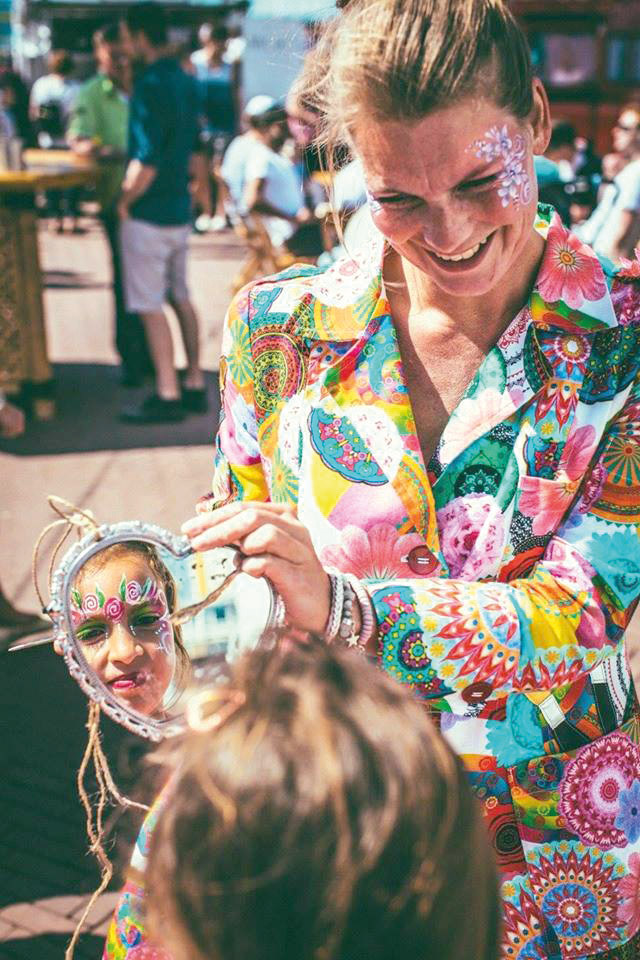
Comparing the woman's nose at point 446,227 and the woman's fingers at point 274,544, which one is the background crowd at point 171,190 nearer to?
the woman's nose at point 446,227

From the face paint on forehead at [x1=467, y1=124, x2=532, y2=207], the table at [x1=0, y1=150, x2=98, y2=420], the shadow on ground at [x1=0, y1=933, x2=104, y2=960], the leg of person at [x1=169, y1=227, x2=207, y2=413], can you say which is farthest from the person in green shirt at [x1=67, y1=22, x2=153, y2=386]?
the face paint on forehead at [x1=467, y1=124, x2=532, y2=207]

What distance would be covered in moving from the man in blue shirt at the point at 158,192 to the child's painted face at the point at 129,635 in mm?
5012

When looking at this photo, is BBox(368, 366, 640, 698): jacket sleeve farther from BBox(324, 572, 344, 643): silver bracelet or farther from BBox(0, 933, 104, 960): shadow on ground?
BBox(0, 933, 104, 960): shadow on ground

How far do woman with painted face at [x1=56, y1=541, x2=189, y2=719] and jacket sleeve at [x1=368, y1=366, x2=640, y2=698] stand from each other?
23 centimetres

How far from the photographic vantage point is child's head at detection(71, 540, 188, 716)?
1283 mm

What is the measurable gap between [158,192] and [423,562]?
5005 mm

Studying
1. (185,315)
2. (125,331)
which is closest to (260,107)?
(125,331)

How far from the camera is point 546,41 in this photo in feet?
47.5

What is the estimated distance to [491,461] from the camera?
1.45 m

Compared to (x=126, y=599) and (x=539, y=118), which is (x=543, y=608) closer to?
(x=126, y=599)

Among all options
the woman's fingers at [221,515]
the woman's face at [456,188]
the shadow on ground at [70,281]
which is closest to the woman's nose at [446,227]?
the woman's face at [456,188]

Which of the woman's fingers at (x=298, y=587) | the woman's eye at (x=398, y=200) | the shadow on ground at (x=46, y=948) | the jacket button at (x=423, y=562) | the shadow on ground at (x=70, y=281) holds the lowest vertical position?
the shadow on ground at (x=70, y=281)

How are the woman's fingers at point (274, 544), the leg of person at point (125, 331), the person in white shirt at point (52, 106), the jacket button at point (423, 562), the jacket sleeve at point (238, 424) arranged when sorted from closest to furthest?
the woman's fingers at point (274, 544) < the jacket button at point (423, 562) < the jacket sleeve at point (238, 424) < the leg of person at point (125, 331) < the person in white shirt at point (52, 106)

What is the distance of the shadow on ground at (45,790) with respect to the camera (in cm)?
295
